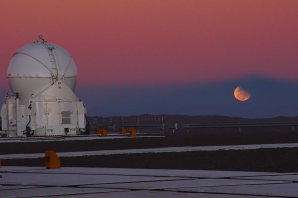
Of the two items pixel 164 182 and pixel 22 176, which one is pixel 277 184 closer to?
pixel 164 182

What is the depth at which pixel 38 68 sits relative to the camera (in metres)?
67.4

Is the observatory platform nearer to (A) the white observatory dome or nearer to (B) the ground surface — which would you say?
(A) the white observatory dome

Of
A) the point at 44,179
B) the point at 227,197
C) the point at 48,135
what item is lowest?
the point at 227,197

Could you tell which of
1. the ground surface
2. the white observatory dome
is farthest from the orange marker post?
the white observatory dome

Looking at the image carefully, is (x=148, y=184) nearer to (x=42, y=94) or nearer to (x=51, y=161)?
(x=51, y=161)

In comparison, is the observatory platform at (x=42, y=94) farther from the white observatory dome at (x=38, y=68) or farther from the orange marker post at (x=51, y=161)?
the orange marker post at (x=51, y=161)

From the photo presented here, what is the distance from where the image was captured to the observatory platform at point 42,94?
6762 cm

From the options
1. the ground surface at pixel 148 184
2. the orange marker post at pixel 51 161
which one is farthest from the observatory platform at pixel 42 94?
the ground surface at pixel 148 184

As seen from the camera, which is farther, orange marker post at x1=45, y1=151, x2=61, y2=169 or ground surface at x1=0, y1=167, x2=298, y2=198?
orange marker post at x1=45, y1=151, x2=61, y2=169

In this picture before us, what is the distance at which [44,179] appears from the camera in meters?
18.0

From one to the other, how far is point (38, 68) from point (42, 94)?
7.71ft

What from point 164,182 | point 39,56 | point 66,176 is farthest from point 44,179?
point 39,56

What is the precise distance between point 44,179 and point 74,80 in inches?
2085

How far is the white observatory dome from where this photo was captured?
67438mm
